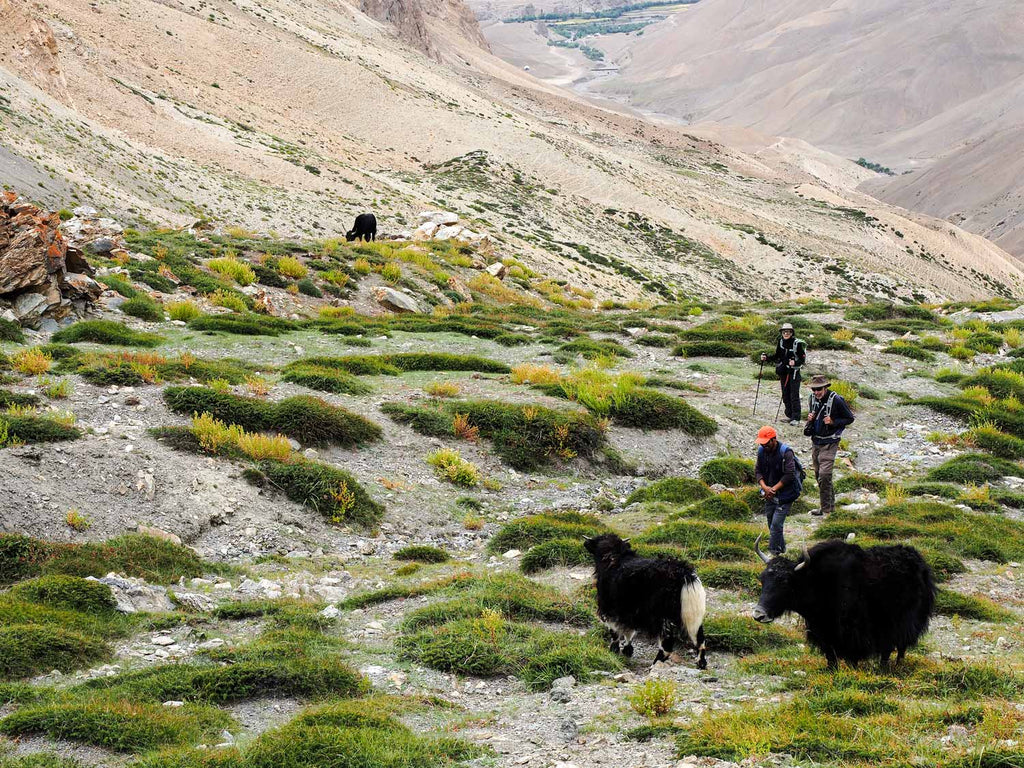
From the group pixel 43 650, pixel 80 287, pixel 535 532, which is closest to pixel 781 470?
pixel 535 532

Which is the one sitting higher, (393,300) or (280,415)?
(393,300)

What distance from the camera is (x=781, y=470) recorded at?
1129 cm

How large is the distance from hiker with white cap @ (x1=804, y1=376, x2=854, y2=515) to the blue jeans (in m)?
2.62

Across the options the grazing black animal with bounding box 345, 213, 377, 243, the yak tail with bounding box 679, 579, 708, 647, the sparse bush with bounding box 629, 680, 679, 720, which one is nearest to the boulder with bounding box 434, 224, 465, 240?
the grazing black animal with bounding box 345, 213, 377, 243

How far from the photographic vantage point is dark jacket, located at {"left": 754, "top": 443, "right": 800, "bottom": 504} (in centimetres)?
1113

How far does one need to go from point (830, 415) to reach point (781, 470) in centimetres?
276

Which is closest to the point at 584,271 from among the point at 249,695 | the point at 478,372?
the point at 478,372

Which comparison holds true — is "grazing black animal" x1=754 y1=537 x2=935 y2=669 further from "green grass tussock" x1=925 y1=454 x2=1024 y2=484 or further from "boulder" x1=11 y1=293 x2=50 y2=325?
"boulder" x1=11 y1=293 x2=50 y2=325

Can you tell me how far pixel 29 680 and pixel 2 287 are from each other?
1447cm

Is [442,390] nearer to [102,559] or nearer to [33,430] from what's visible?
[33,430]

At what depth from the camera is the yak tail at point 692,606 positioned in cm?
804

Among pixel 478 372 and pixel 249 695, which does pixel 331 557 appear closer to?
pixel 249 695

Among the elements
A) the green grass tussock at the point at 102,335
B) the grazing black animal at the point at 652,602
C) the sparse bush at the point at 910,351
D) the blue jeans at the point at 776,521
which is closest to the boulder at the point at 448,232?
the sparse bush at the point at 910,351

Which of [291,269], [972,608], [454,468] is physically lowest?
[454,468]
